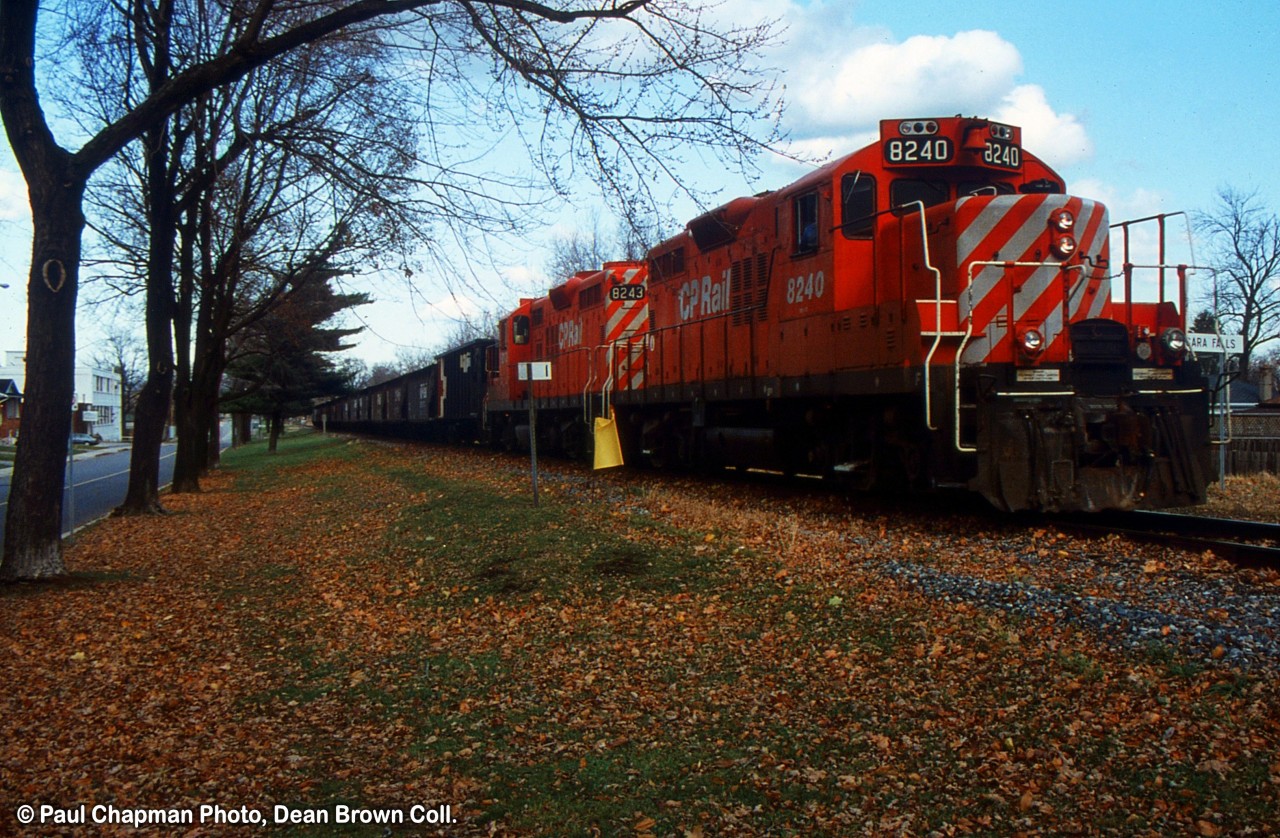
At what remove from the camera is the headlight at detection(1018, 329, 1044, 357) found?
903 centimetres

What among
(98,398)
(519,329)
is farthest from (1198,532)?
(98,398)

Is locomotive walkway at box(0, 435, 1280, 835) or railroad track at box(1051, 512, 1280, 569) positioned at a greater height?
railroad track at box(1051, 512, 1280, 569)

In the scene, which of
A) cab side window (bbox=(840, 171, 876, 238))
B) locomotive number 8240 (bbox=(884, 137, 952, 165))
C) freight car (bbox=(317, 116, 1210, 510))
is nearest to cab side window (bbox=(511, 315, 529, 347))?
freight car (bbox=(317, 116, 1210, 510))

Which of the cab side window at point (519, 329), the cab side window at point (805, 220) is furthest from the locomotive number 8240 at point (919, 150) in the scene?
the cab side window at point (519, 329)

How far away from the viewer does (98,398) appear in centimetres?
10531

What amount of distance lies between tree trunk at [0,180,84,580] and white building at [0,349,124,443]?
280 feet

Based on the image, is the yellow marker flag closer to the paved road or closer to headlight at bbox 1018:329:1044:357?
headlight at bbox 1018:329:1044:357

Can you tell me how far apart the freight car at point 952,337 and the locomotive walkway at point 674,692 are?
99cm

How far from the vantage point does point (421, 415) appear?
136 ft

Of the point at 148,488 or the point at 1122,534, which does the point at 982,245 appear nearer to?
the point at 1122,534

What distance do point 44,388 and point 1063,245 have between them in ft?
32.0

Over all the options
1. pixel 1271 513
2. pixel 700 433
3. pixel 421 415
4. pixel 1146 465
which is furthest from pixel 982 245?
pixel 421 415

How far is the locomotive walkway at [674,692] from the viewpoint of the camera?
420cm

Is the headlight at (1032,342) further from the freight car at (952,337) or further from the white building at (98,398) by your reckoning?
the white building at (98,398)
